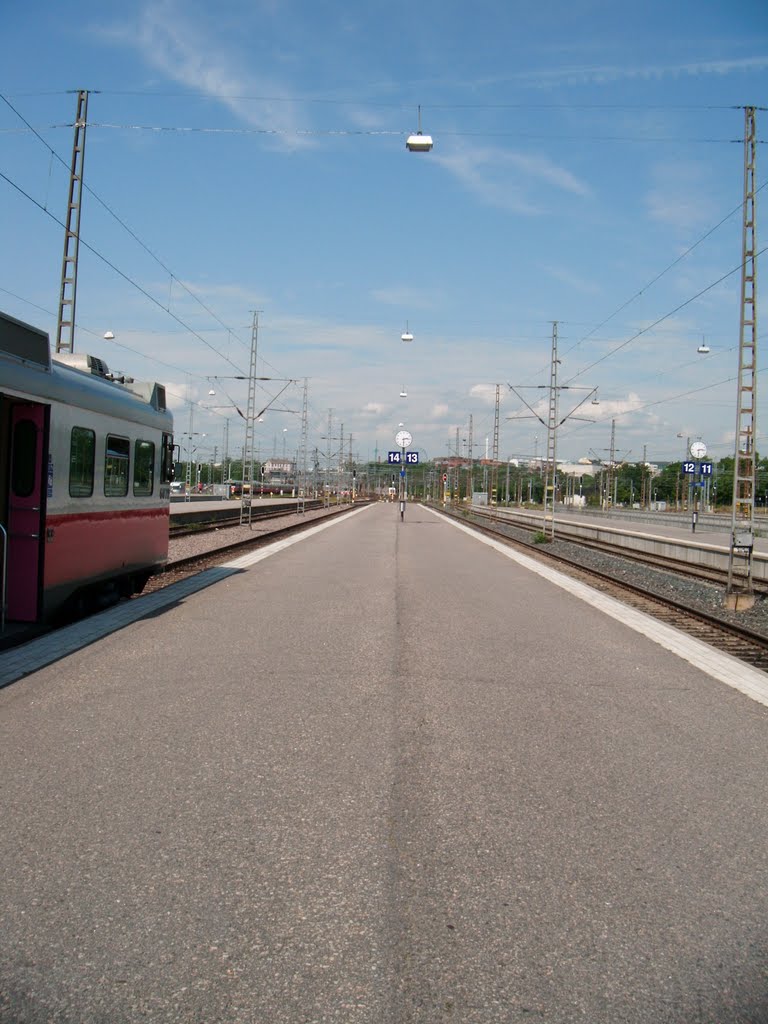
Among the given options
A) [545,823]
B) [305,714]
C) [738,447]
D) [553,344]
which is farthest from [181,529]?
[545,823]

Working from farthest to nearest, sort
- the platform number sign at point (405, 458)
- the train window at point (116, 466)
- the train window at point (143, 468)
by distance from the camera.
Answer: the platform number sign at point (405, 458), the train window at point (143, 468), the train window at point (116, 466)

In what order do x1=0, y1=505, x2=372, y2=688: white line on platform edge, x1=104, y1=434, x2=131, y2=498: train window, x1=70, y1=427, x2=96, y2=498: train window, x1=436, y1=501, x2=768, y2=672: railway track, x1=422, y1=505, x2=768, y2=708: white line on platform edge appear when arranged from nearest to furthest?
x1=0, y1=505, x2=372, y2=688: white line on platform edge, x1=422, y1=505, x2=768, y2=708: white line on platform edge, x1=70, y1=427, x2=96, y2=498: train window, x1=436, y1=501, x2=768, y2=672: railway track, x1=104, y1=434, x2=131, y2=498: train window

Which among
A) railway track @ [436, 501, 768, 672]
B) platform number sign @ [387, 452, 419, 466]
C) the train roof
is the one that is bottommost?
railway track @ [436, 501, 768, 672]

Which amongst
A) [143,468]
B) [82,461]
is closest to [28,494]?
[82,461]

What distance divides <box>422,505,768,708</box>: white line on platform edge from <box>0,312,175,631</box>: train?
279 inches

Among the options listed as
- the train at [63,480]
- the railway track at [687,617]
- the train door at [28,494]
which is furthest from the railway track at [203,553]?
the railway track at [687,617]

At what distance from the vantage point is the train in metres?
9.95

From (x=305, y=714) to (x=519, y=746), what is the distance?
164cm

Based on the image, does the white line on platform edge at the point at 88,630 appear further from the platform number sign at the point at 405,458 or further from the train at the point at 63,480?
the platform number sign at the point at 405,458

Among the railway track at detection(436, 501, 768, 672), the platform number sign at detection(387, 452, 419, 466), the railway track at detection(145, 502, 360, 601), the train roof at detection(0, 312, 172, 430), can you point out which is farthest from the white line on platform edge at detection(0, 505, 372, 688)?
the platform number sign at detection(387, 452, 419, 466)

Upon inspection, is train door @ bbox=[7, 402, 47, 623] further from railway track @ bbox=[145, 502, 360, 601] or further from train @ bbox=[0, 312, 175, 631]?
railway track @ bbox=[145, 502, 360, 601]

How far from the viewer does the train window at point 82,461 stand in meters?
10.9

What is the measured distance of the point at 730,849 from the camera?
4621 millimetres

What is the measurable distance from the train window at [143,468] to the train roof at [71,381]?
0.42 meters
